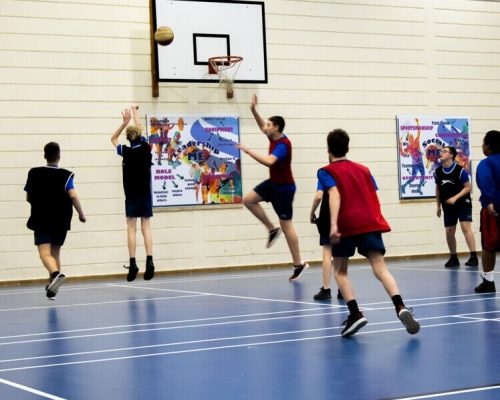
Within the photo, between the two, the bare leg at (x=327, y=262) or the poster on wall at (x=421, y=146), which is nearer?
the bare leg at (x=327, y=262)

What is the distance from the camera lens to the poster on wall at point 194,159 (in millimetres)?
16328

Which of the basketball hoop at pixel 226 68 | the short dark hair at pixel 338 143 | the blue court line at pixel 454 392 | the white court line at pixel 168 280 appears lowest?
the white court line at pixel 168 280

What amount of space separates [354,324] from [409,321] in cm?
44

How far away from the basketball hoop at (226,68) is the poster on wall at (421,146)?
12.1 ft

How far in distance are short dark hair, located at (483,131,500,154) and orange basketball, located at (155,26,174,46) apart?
22.1 feet

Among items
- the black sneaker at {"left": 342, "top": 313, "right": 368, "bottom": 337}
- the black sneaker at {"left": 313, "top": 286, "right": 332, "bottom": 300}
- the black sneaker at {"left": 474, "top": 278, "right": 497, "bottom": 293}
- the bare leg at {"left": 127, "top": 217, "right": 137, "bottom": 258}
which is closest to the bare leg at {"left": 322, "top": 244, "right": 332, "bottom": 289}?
the black sneaker at {"left": 313, "top": 286, "right": 332, "bottom": 300}

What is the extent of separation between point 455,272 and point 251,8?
6.05 meters

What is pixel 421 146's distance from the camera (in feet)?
61.4

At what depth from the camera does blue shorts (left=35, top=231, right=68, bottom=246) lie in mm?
11602

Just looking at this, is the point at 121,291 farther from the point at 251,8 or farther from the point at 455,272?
the point at 251,8

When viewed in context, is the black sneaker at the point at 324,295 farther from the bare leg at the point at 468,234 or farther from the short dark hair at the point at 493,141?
the bare leg at the point at 468,234

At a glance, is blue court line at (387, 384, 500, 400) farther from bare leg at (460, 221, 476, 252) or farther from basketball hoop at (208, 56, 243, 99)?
basketball hoop at (208, 56, 243, 99)

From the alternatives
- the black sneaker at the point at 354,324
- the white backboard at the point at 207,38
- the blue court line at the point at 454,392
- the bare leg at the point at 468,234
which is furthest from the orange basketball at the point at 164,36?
the blue court line at the point at 454,392

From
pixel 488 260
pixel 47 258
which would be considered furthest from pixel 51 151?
pixel 488 260
